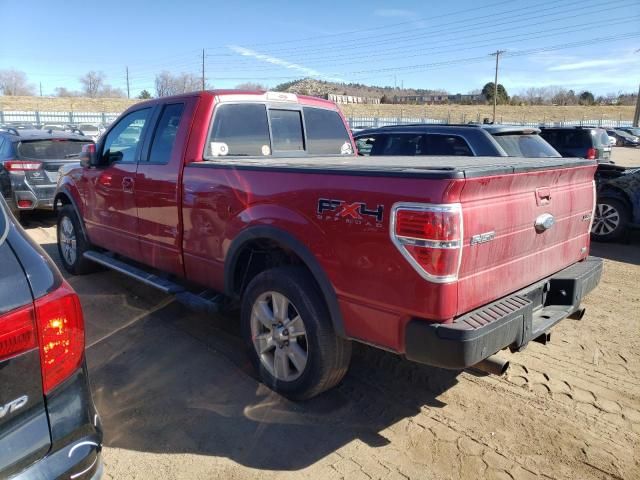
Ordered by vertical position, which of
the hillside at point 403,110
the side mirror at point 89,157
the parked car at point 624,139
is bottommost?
the side mirror at point 89,157

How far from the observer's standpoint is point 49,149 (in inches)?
354

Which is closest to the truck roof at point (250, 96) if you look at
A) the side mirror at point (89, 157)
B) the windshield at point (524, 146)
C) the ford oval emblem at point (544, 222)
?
the side mirror at point (89, 157)

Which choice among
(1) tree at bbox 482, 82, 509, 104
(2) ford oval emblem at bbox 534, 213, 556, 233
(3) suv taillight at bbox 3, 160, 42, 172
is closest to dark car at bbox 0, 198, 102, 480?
(2) ford oval emblem at bbox 534, 213, 556, 233

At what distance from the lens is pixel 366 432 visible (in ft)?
9.91

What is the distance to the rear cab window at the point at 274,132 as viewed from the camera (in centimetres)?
414

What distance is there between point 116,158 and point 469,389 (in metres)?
3.86

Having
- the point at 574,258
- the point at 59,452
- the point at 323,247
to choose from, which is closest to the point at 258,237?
the point at 323,247

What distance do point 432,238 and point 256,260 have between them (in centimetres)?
170

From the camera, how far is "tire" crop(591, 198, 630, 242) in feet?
25.3

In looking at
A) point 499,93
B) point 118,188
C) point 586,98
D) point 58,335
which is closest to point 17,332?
point 58,335

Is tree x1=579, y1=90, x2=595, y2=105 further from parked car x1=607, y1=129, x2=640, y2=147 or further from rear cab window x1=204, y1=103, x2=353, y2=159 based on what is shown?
rear cab window x1=204, y1=103, x2=353, y2=159

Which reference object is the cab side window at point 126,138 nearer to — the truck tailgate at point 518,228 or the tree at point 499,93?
the truck tailgate at point 518,228

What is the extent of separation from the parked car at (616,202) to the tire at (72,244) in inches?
294

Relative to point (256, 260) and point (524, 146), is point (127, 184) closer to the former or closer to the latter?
point (256, 260)
